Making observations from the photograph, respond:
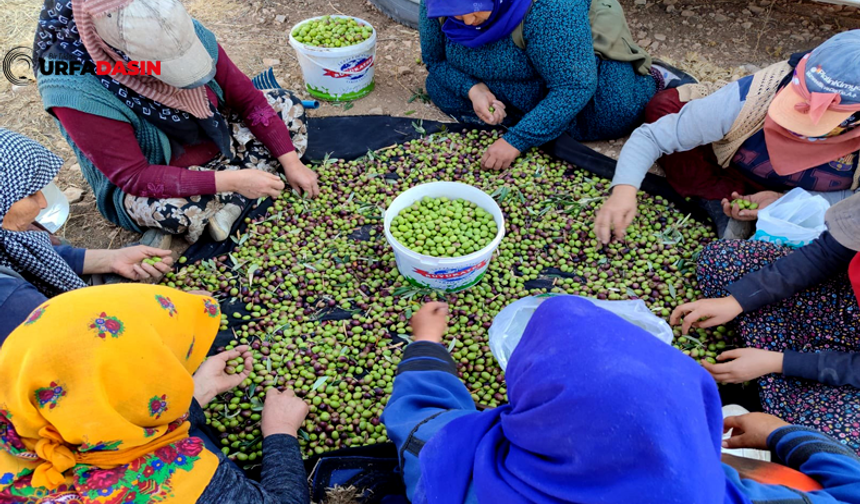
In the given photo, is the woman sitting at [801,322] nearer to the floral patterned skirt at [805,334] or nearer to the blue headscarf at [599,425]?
the floral patterned skirt at [805,334]

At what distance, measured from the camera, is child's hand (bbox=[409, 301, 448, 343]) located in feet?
6.02

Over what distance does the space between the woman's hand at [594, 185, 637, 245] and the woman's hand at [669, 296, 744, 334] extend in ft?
1.48

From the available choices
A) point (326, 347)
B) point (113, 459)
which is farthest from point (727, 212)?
point (113, 459)

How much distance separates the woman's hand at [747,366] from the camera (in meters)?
1.99

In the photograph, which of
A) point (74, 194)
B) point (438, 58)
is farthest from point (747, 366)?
point (74, 194)

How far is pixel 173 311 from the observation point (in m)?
1.45

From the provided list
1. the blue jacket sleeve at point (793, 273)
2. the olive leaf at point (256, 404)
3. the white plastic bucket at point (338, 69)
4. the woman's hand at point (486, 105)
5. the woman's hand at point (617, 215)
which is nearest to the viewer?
the blue jacket sleeve at point (793, 273)

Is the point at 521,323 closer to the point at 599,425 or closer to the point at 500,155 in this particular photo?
the point at 500,155

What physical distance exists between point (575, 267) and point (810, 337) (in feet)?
3.06

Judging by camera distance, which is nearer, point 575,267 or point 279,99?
point 575,267

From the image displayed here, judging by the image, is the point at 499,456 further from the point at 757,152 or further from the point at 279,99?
the point at 279,99

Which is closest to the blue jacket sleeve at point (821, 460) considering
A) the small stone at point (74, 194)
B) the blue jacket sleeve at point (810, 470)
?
the blue jacket sleeve at point (810, 470)

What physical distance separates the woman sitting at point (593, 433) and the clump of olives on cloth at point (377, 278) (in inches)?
39.4

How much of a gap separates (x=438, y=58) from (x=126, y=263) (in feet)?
6.45
